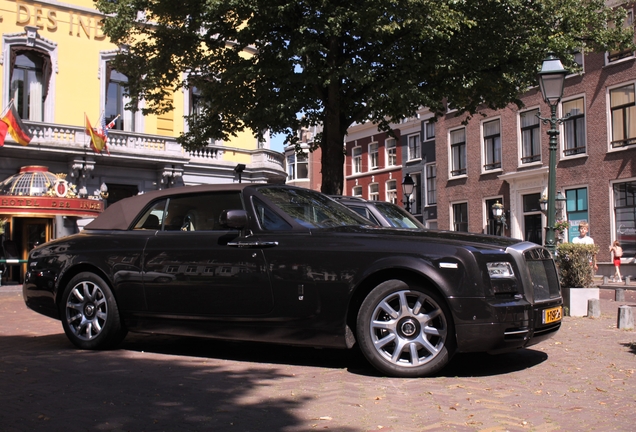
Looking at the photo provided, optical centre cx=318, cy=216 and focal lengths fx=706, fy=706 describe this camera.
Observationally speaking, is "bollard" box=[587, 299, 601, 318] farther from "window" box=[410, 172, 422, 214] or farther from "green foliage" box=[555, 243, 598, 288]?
"window" box=[410, 172, 422, 214]

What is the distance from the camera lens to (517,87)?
1605cm

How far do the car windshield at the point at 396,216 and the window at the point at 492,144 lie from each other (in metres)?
26.8

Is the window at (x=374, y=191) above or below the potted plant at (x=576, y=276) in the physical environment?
above

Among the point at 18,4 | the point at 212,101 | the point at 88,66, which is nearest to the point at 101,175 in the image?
the point at 88,66

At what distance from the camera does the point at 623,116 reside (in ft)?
A: 98.6

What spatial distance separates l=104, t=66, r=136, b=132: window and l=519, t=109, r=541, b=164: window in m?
19.3

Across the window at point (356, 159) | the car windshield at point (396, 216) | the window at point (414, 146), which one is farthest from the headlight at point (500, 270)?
the window at point (356, 159)

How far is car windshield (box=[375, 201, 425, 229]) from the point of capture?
37.8ft

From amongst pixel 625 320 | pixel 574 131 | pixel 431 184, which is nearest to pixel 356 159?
pixel 431 184

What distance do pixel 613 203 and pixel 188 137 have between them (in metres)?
20.2

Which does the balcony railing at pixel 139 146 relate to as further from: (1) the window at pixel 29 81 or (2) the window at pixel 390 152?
(2) the window at pixel 390 152

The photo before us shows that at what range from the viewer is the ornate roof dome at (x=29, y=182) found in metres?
24.6

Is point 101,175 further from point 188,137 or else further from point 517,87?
point 517,87

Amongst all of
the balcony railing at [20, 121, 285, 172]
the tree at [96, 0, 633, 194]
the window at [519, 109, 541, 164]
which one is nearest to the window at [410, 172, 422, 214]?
the window at [519, 109, 541, 164]
